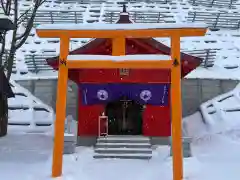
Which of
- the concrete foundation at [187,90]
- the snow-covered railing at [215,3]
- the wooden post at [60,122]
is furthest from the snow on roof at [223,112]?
the snow-covered railing at [215,3]

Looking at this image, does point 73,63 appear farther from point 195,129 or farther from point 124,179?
point 195,129

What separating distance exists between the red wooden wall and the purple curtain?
0.57 feet

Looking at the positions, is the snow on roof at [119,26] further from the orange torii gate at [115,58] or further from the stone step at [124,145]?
the stone step at [124,145]

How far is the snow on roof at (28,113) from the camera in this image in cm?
1523

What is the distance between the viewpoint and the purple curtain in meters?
13.2

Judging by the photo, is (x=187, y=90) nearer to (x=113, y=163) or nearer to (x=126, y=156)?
(x=126, y=156)

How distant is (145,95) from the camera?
13.2 meters

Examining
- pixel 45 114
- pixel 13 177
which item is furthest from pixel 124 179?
pixel 45 114

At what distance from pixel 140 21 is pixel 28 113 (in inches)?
511

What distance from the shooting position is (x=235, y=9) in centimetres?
3084

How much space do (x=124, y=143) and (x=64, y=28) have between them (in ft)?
15.5

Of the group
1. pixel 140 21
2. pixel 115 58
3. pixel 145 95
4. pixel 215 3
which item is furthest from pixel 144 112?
pixel 215 3

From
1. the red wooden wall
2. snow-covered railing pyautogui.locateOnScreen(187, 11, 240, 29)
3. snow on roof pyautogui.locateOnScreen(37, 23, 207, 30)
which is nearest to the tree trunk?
the red wooden wall

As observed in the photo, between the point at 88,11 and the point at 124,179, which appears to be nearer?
the point at 124,179
